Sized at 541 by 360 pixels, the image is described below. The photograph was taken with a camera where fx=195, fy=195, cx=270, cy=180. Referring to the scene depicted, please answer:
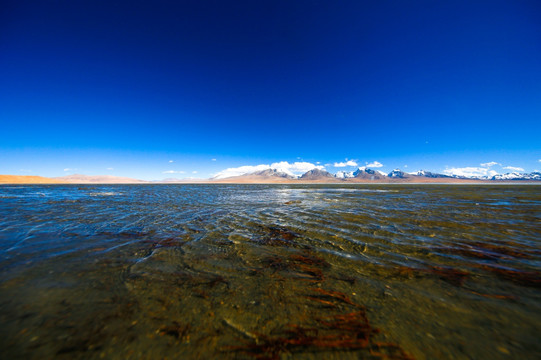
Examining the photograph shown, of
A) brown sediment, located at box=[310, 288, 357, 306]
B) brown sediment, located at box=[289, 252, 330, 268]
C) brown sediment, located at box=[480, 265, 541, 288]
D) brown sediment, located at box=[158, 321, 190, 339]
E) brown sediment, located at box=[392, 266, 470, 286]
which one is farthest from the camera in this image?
brown sediment, located at box=[289, 252, 330, 268]

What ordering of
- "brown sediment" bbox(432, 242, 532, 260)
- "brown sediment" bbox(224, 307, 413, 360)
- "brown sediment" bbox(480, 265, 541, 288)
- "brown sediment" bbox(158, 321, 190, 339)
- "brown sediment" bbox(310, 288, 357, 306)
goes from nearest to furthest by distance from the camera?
"brown sediment" bbox(224, 307, 413, 360), "brown sediment" bbox(158, 321, 190, 339), "brown sediment" bbox(310, 288, 357, 306), "brown sediment" bbox(480, 265, 541, 288), "brown sediment" bbox(432, 242, 532, 260)

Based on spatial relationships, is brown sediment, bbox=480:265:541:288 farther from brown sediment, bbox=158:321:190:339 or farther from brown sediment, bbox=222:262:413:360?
brown sediment, bbox=158:321:190:339

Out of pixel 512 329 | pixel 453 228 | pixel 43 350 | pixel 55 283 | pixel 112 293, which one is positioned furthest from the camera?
pixel 453 228

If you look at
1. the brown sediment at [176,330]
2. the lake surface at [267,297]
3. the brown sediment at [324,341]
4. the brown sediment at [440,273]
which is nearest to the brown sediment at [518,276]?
the lake surface at [267,297]

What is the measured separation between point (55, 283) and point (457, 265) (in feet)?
26.9

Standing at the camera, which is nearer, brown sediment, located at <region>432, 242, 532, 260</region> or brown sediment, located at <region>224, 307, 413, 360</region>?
brown sediment, located at <region>224, 307, 413, 360</region>

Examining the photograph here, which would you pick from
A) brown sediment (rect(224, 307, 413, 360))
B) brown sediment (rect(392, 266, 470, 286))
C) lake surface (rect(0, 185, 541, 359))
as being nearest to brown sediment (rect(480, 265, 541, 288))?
lake surface (rect(0, 185, 541, 359))

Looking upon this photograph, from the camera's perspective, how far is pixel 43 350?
2143mm

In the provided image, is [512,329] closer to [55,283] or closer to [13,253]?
[55,283]

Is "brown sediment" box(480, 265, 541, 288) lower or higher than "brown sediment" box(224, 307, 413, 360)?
higher

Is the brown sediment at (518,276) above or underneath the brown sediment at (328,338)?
above

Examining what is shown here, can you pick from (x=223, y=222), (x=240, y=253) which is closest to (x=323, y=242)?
(x=240, y=253)

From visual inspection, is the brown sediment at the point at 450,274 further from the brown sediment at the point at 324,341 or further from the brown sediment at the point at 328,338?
the brown sediment at the point at 324,341

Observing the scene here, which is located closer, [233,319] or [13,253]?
[233,319]
